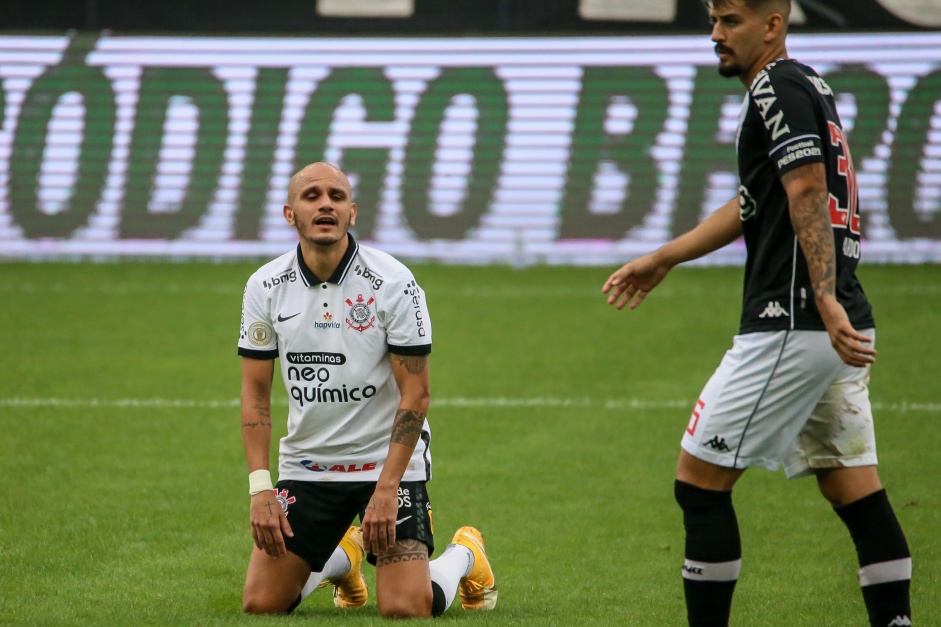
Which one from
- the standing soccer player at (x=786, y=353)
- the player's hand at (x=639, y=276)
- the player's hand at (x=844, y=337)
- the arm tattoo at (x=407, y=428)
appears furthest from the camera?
the arm tattoo at (x=407, y=428)

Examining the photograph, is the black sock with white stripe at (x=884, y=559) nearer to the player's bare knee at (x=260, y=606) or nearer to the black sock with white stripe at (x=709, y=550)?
the black sock with white stripe at (x=709, y=550)

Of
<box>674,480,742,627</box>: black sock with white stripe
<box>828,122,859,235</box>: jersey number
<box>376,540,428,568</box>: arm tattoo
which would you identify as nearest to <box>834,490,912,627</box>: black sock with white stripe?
<box>674,480,742,627</box>: black sock with white stripe

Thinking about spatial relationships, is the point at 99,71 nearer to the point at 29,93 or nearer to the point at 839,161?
the point at 29,93

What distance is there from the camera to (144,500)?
263 inches

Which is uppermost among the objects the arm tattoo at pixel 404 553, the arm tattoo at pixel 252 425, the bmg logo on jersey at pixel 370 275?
the bmg logo on jersey at pixel 370 275

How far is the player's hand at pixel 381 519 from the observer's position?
Answer: 14.9ft

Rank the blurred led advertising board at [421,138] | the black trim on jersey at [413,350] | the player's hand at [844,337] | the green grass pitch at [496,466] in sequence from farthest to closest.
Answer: the blurred led advertising board at [421,138], the green grass pitch at [496,466], the black trim on jersey at [413,350], the player's hand at [844,337]

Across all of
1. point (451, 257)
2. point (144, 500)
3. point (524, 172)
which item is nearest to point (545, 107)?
point (524, 172)

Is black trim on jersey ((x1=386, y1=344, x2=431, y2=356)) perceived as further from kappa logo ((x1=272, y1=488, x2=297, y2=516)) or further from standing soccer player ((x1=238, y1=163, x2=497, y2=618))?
kappa logo ((x1=272, y1=488, x2=297, y2=516))

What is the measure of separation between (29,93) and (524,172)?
24.0 feet

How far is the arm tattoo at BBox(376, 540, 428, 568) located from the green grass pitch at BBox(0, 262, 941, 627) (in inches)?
9.1

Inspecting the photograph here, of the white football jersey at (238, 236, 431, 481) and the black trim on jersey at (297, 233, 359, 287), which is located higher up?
the black trim on jersey at (297, 233, 359, 287)

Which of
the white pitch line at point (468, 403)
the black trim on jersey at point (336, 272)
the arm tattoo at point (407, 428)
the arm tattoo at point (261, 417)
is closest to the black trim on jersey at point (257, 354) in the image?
the arm tattoo at point (261, 417)

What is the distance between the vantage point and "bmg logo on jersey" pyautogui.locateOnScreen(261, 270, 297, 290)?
496 cm
